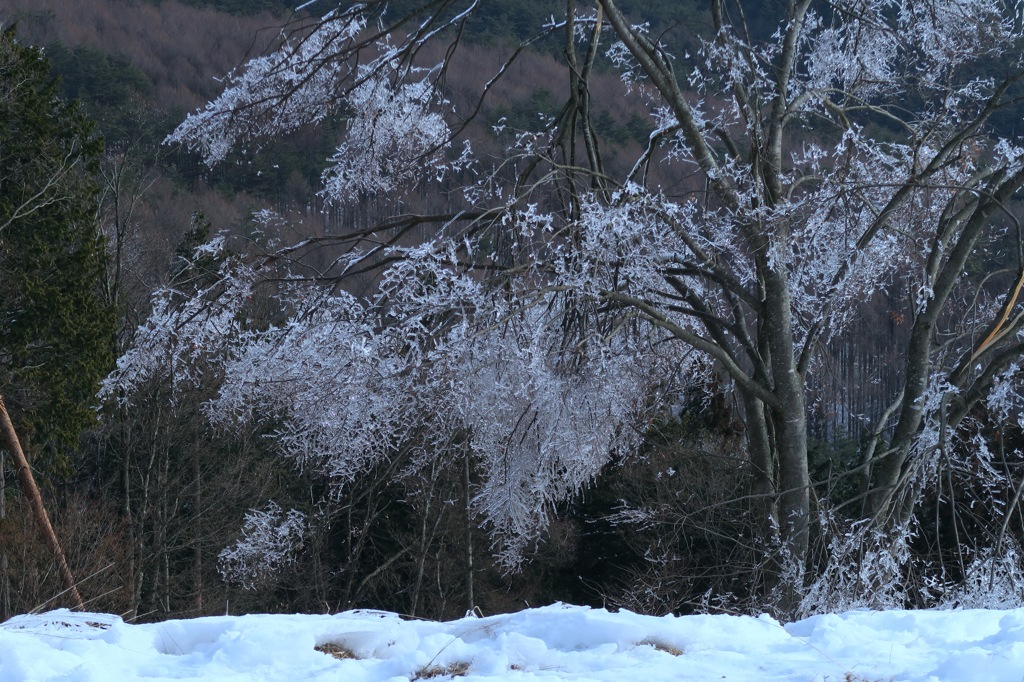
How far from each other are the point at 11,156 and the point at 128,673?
15467 mm

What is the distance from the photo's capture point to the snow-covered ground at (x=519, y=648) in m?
3.04

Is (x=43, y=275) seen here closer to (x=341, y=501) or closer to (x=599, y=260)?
(x=341, y=501)

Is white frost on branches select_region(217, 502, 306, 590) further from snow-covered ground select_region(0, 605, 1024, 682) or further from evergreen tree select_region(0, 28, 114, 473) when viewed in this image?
snow-covered ground select_region(0, 605, 1024, 682)

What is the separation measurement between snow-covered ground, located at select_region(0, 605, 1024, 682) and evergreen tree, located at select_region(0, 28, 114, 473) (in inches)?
531

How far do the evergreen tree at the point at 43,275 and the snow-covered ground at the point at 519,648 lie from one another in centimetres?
1348

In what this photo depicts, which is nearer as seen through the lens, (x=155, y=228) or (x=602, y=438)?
(x=602, y=438)

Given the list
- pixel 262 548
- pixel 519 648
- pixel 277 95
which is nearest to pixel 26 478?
pixel 262 548

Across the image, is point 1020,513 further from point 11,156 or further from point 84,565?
point 11,156

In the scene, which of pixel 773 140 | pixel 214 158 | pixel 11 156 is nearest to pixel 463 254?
pixel 214 158

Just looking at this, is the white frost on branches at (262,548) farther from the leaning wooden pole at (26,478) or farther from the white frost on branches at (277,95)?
the white frost on branches at (277,95)

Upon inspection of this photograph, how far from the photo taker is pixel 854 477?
16203 mm

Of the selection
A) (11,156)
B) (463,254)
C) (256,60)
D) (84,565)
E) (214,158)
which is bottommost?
(84,565)

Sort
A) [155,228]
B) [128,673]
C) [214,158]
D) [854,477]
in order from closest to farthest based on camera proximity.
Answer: [128,673]
[214,158]
[854,477]
[155,228]

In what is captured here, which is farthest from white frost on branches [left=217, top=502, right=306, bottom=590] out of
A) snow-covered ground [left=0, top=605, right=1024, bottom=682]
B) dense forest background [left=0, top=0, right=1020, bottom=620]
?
snow-covered ground [left=0, top=605, right=1024, bottom=682]
